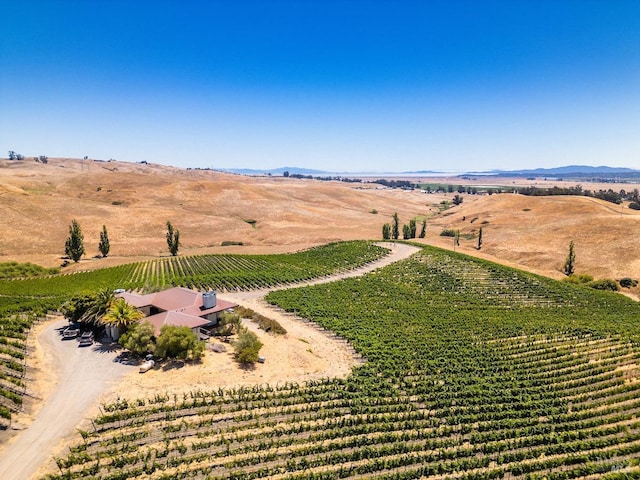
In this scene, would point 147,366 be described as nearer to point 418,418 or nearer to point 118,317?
point 118,317

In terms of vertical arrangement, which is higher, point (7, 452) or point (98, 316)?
point (98, 316)

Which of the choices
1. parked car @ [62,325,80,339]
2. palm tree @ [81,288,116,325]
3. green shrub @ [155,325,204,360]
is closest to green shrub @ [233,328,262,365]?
green shrub @ [155,325,204,360]

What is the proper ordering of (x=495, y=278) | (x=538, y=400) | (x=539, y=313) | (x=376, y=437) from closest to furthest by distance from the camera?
(x=376, y=437) → (x=538, y=400) → (x=539, y=313) → (x=495, y=278)

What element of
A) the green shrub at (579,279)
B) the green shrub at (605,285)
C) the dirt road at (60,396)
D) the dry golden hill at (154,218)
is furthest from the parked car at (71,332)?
the green shrub at (605,285)

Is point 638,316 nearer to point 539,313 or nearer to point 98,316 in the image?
point 539,313

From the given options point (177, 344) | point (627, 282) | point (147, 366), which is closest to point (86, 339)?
point (147, 366)

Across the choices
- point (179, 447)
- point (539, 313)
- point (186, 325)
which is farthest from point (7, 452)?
point (539, 313)
